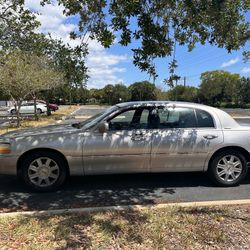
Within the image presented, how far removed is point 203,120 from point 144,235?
2962 millimetres

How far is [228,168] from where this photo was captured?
626 centimetres

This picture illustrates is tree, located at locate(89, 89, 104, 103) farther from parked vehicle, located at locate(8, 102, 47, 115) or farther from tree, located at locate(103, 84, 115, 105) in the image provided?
parked vehicle, located at locate(8, 102, 47, 115)

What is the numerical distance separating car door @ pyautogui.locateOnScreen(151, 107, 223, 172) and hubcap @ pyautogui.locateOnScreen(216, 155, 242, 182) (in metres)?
0.33

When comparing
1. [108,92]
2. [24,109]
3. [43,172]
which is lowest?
[43,172]

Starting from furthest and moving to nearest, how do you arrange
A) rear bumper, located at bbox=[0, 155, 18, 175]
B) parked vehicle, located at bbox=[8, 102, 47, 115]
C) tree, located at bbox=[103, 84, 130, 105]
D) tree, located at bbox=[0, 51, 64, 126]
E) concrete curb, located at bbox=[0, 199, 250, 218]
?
tree, located at bbox=[103, 84, 130, 105]
parked vehicle, located at bbox=[8, 102, 47, 115]
tree, located at bbox=[0, 51, 64, 126]
rear bumper, located at bbox=[0, 155, 18, 175]
concrete curb, located at bbox=[0, 199, 250, 218]

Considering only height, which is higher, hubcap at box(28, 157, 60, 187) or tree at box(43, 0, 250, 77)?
tree at box(43, 0, 250, 77)

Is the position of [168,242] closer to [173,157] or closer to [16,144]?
[173,157]

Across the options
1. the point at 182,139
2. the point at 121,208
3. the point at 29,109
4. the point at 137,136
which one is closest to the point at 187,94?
the point at 29,109

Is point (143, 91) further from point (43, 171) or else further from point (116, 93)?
point (43, 171)

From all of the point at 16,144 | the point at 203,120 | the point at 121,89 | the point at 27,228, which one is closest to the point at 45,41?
the point at 16,144

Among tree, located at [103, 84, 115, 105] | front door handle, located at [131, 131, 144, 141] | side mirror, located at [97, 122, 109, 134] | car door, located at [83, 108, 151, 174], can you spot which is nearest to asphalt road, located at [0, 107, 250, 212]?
car door, located at [83, 108, 151, 174]

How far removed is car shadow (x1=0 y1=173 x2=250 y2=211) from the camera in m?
5.31

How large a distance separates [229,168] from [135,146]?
1.79 meters

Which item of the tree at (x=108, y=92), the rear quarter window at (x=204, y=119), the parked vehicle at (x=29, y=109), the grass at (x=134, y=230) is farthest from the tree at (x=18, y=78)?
the tree at (x=108, y=92)
